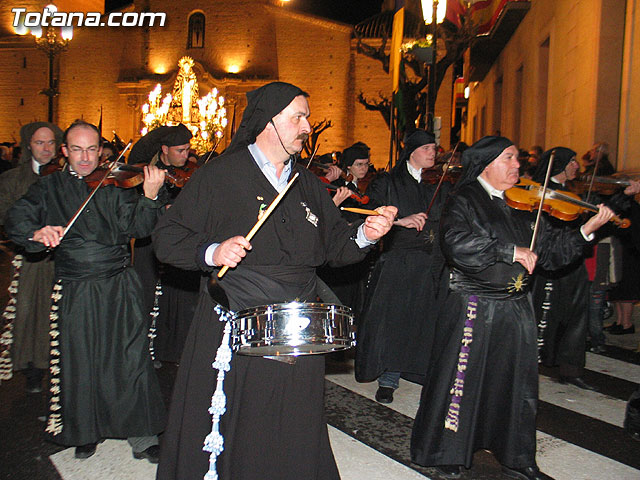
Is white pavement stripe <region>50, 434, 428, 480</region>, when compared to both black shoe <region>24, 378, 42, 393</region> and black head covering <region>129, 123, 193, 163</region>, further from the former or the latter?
black head covering <region>129, 123, 193, 163</region>

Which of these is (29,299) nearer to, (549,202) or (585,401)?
(549,202)

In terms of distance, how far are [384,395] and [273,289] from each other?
280 centimetres

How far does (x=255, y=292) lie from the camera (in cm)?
283

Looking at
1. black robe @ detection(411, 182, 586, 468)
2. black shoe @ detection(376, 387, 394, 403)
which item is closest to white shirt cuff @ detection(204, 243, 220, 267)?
black robe @ detection(411, 182, 586, 468)

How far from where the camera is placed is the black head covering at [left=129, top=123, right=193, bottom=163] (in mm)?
5409

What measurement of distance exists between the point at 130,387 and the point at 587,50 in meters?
9.74

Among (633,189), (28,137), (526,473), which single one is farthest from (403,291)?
(28,137)

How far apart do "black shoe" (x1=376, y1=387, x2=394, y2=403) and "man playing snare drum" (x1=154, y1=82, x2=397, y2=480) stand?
2.34 m

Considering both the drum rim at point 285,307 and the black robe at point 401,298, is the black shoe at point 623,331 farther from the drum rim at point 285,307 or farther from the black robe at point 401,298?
the drum rim at point 285,307

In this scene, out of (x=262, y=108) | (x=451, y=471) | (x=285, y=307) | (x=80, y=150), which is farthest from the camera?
(x=80, y=150)

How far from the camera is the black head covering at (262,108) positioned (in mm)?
2961

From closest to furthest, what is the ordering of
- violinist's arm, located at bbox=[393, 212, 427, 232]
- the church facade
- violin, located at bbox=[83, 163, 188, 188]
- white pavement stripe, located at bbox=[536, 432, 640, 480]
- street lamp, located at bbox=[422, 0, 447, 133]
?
white pavement stripe, located at bbox=[536, 432, 640, 480] < violin, located at bbox=[83, 163, 188, 188] < violinist's arm, located at bbox=[393, 212, 427, 232] < street lamp, located at bbox=[422, 0, 447, 133] < the church facade

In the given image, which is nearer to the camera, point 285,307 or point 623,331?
point 285,307

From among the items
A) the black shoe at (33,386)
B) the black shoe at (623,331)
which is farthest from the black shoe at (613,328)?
the black shoe at (33,386)
